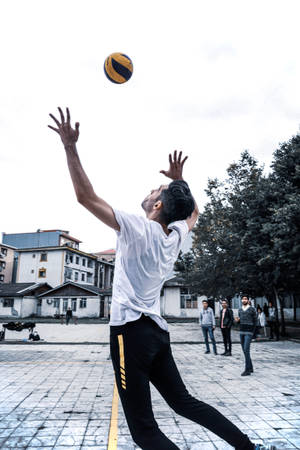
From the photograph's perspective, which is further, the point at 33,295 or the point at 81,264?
the point at 81,264

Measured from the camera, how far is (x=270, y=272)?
56.6 feet

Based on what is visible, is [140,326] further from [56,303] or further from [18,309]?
[18,309]

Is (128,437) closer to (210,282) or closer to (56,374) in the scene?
(56,374)

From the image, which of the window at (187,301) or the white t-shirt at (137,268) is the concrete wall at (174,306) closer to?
the window at (187,301)

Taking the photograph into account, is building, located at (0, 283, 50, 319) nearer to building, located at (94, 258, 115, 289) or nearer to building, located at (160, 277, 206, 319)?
building, located at (94, 258, 115, 289)

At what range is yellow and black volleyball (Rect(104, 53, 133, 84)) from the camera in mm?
4777

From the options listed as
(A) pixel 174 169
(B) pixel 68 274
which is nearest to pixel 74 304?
(B) pixel 68 274

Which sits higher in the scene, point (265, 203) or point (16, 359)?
point (265, 203)

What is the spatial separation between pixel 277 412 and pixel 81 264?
54308 mm

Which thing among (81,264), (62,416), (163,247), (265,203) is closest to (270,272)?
(265,203)

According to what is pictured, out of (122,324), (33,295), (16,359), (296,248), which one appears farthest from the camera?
(33,295)

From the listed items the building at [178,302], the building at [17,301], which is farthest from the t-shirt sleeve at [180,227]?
the building at [17,301]

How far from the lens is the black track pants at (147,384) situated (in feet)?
6.72

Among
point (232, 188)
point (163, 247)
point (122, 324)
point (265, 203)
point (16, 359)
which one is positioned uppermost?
point (232, 188)
